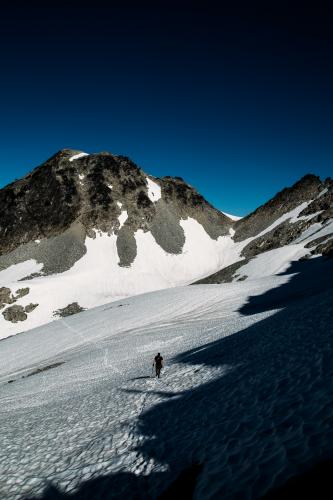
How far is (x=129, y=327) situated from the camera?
46.0 metres

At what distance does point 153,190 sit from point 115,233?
30776 mm

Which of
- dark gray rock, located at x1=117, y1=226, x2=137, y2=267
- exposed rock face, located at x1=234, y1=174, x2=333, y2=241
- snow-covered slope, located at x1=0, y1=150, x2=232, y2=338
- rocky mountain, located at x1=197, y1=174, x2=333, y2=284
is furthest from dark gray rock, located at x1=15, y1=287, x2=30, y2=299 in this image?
exposed rock face, located at x1=234, y1=174, x2=333, y2=241

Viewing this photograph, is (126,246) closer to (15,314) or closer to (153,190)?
(153,190)

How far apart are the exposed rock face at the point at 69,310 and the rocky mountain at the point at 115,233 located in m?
0.24

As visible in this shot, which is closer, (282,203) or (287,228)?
(287,228)

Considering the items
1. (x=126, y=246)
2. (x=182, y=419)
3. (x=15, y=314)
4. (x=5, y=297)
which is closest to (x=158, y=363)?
(x=182, y=419)

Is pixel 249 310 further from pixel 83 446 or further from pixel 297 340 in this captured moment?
pixel 83 446

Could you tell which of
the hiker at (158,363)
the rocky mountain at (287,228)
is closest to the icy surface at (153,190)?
the rocky mountain at (287,228)

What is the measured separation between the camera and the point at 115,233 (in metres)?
126

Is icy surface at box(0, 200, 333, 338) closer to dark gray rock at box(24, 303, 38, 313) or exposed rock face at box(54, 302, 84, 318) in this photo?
dark gray rock at box(24, 303, 38, 313)

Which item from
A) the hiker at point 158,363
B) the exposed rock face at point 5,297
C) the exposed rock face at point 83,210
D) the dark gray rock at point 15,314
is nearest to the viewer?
the hiker at point 158,363

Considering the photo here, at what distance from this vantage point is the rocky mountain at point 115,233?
297 ft

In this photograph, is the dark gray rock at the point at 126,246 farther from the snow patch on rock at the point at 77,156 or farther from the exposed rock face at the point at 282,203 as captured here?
the exposed rock face at the point at 282,203

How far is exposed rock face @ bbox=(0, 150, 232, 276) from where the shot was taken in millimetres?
119375
